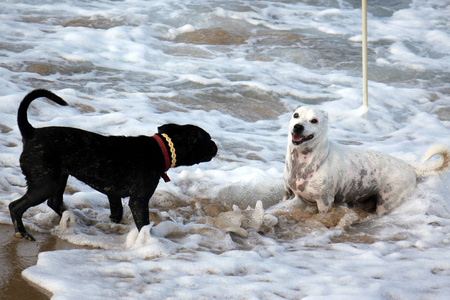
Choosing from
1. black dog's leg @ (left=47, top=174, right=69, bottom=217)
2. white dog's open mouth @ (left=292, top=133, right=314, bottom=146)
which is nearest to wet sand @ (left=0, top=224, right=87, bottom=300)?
black dog's leg @ (left=47, top=174, right=69, bottom=217)

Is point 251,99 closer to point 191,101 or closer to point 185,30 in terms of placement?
point 191,101

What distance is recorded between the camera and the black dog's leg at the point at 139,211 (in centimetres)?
438

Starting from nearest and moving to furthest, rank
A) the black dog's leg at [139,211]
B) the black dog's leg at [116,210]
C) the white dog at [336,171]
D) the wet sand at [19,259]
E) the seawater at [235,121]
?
the wet sand at [19,259] < the seawater at [235,121] < the black dog's leg at [139,211] < the black dog's leg at [116,210] < the white dog at [336,171]

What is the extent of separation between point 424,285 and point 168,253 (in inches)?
67.8

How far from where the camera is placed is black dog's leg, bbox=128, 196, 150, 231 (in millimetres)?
4375

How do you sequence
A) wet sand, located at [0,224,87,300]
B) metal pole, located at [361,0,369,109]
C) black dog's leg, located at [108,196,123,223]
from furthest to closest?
metal pole, located at [361,0,369,109] → black dog's leg, located at [108,196,123,223] → wet sand, located at [0,224,87,300]

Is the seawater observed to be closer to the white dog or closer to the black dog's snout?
the white dog

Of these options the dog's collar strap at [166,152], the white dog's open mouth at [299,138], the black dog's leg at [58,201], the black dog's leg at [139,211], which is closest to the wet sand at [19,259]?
the black dog's leg at [58,201]

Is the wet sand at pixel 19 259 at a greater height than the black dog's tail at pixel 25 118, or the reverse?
the black dog's tail at pixel 25 118

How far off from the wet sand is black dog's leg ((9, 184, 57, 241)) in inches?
2.4

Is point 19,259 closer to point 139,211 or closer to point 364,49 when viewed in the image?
point 139,211

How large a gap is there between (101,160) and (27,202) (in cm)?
61

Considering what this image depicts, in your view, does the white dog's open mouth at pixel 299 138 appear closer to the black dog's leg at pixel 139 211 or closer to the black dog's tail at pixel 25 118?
the black dog's leg at pixel 139 211

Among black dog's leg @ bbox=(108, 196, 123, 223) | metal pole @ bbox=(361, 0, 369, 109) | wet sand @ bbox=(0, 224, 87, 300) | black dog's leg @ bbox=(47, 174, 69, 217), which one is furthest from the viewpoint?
metal pole @ bbox=(361, 0, 369, 109)
